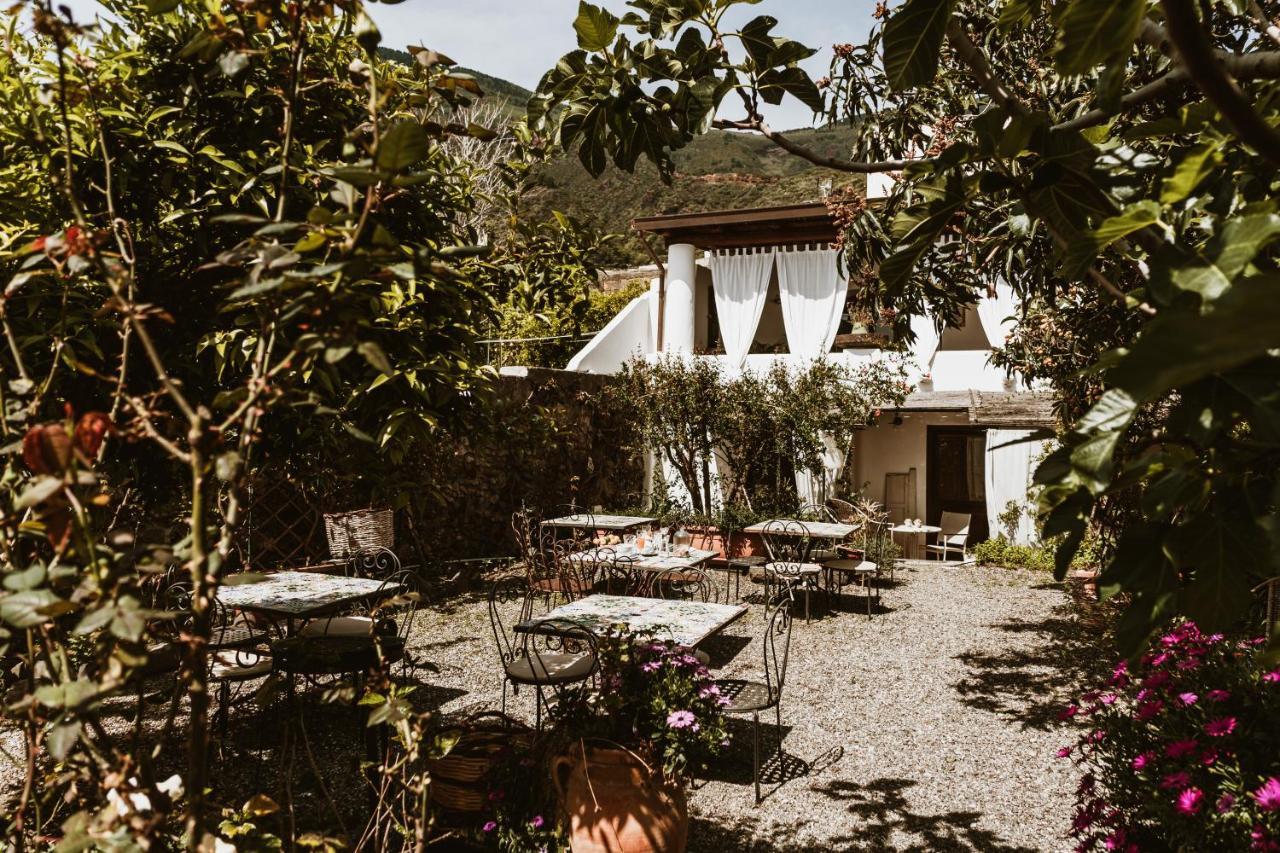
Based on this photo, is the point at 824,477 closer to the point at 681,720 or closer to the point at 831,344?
the point at 831,344

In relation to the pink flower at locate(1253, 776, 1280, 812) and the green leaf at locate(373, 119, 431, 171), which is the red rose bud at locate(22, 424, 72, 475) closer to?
the green leaf at locate(373, 119, 431, 171)

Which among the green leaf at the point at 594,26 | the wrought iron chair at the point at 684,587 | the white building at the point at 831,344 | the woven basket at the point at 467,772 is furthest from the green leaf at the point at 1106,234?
the white building at the point at 831,344

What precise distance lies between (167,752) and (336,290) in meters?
5.15

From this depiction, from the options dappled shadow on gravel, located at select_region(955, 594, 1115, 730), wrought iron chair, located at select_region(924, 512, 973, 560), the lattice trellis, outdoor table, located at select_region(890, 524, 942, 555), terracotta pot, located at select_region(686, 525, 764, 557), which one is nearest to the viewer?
dappled shadow on gravel, located at select_region(955, 594, 1115, 730)

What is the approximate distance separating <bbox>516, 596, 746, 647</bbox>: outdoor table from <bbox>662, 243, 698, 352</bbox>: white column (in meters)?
9.16

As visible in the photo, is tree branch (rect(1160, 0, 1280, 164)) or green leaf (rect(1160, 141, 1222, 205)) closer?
tree branch (rect(1160, 0, 1280, 164))

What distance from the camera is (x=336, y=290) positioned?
43.3 inches

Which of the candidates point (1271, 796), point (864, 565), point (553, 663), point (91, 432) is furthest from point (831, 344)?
point (91, 432)

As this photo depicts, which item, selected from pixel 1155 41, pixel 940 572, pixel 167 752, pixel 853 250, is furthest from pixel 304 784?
pixel 940 572

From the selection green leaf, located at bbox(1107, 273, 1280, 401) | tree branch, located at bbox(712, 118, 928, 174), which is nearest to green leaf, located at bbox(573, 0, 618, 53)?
tree branch, located at bbox(712, 118, 928, 174)

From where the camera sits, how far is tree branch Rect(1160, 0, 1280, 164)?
767 millimetres

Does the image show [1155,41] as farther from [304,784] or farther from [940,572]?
[940,572]

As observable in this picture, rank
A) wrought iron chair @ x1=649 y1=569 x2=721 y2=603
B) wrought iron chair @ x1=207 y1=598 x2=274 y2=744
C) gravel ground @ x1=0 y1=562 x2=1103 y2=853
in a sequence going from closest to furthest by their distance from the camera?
1. gravel ground @ x1=0 y1=562 x2=1103 y2=853
2. wrought iron chair @ x1=207 y1=598 x2=274 y2=744
3. wrought iron chair @ x1=649 y1=569 x2=721 y2=603

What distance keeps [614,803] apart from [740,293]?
11.6m
